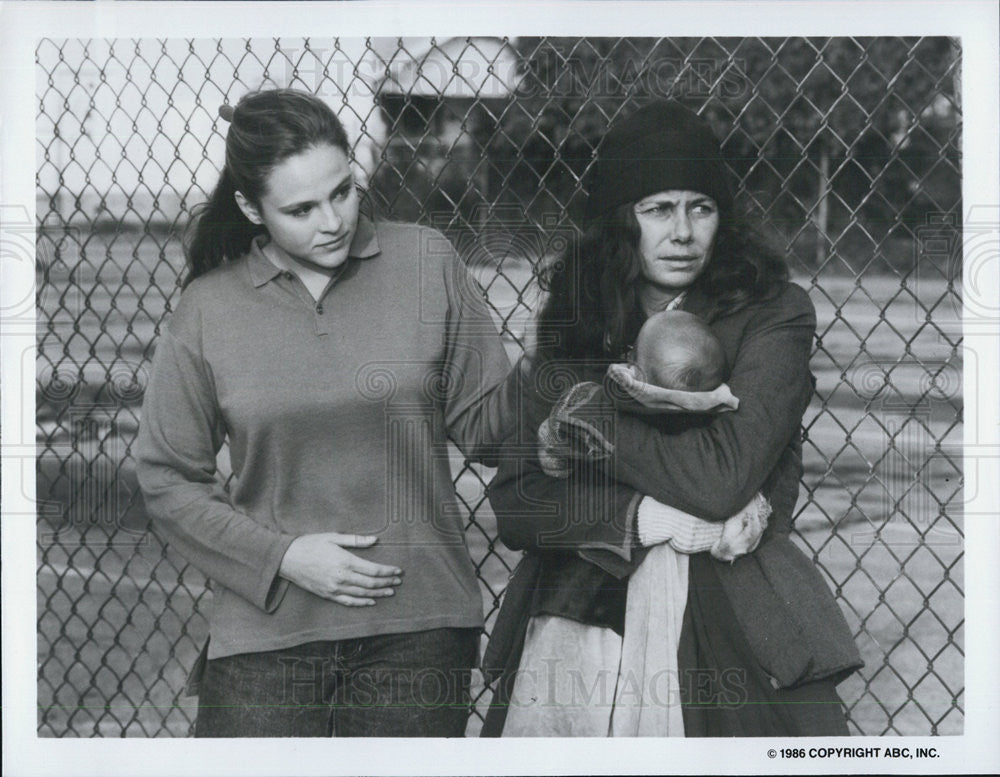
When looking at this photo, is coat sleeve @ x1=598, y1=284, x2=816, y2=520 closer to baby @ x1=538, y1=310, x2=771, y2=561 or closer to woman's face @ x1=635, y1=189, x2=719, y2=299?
baby @ x1=538, y1=310, x2=771, y2=561

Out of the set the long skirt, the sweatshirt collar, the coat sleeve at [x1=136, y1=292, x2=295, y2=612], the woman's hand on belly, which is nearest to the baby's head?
the long skirt

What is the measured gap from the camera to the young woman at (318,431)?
11.4 feet

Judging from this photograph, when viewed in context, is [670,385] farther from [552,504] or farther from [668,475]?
[552,504]

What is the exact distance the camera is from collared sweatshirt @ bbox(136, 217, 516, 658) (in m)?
3.48

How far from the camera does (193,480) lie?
11.7ft

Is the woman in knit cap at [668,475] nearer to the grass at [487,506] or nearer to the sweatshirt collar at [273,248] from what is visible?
the grass at [487,506]

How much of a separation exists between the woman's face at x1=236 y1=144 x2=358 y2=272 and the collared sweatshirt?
0.19 ft

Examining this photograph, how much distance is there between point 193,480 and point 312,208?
33.6 inches

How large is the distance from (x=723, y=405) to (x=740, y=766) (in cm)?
109

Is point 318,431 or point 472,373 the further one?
point 472,373

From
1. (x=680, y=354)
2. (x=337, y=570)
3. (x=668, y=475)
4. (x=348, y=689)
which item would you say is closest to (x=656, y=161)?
(x=680, y=354)

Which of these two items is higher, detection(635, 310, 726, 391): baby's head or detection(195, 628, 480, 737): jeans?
detection(635, 310, 726, 391): baby's head

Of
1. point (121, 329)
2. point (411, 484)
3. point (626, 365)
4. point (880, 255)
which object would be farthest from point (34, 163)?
point (880, 255)

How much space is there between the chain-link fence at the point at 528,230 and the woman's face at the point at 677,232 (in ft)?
0.51
